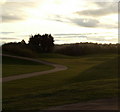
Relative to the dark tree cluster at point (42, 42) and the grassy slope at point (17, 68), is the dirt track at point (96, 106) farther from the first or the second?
the dark tree cluster at point (42, 42)

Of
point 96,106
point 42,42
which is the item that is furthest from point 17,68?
point 42,42

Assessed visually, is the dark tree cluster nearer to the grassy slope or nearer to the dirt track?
the grassy slope

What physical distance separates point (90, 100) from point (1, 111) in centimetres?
333

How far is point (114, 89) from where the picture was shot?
12367 millimetres

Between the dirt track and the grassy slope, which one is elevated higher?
the dirt track

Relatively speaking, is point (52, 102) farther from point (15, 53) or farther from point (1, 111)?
point (15, 53)

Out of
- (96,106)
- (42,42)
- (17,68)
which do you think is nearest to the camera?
(96,106)

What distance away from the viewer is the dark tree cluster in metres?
79.0

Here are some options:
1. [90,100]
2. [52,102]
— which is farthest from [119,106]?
[52,102]

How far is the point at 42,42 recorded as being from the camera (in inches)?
3105

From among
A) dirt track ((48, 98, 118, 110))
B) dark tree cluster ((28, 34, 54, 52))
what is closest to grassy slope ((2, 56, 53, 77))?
dirt track ((48, 98, 118, 110))

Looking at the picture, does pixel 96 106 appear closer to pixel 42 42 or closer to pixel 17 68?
pixel 17 68

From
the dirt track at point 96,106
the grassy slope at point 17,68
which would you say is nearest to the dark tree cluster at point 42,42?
the grassy slope at point 17,68

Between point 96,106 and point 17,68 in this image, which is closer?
point 96,106
